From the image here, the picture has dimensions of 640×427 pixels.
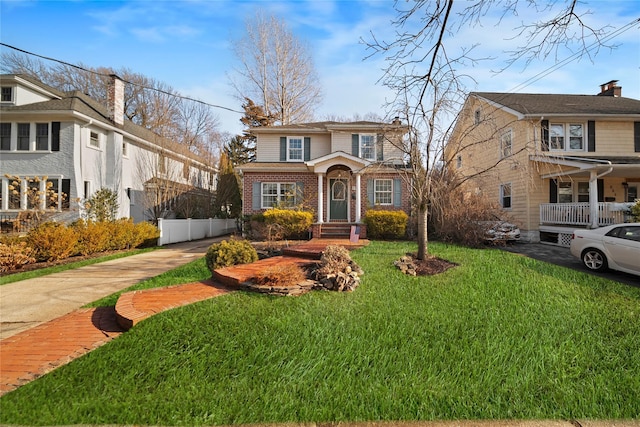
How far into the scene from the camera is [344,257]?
5.87 metres

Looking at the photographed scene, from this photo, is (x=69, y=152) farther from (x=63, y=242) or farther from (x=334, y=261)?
(x=334, y=261)

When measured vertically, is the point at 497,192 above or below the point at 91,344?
above

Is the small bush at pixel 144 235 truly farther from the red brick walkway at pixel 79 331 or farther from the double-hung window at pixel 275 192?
the red brick walkway at pixel 79 331

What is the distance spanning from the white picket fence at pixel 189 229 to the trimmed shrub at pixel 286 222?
5.08m

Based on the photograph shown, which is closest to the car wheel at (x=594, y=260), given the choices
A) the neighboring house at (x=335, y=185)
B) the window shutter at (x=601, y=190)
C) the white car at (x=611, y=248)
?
the white car at (x=611, y=248)

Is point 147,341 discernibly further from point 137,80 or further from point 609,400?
point 137,80

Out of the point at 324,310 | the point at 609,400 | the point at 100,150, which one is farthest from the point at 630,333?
the point at 100,150

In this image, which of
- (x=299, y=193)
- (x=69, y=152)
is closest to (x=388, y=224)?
(x=299, y=193)

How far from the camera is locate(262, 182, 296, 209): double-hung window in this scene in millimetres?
14602

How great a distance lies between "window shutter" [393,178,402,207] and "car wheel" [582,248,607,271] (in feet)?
25.6

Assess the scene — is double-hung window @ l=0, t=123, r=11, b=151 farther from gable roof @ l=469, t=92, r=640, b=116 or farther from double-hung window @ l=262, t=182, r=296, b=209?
gable roof @ l=469, t=92, r=640, b=116

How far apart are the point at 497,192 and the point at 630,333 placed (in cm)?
1326

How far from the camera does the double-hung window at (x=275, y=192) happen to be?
47.9 feet

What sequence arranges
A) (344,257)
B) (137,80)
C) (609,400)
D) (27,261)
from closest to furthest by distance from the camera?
1. (609,400)
2. (344,257)
3. (27,261)
4. (137,80)
